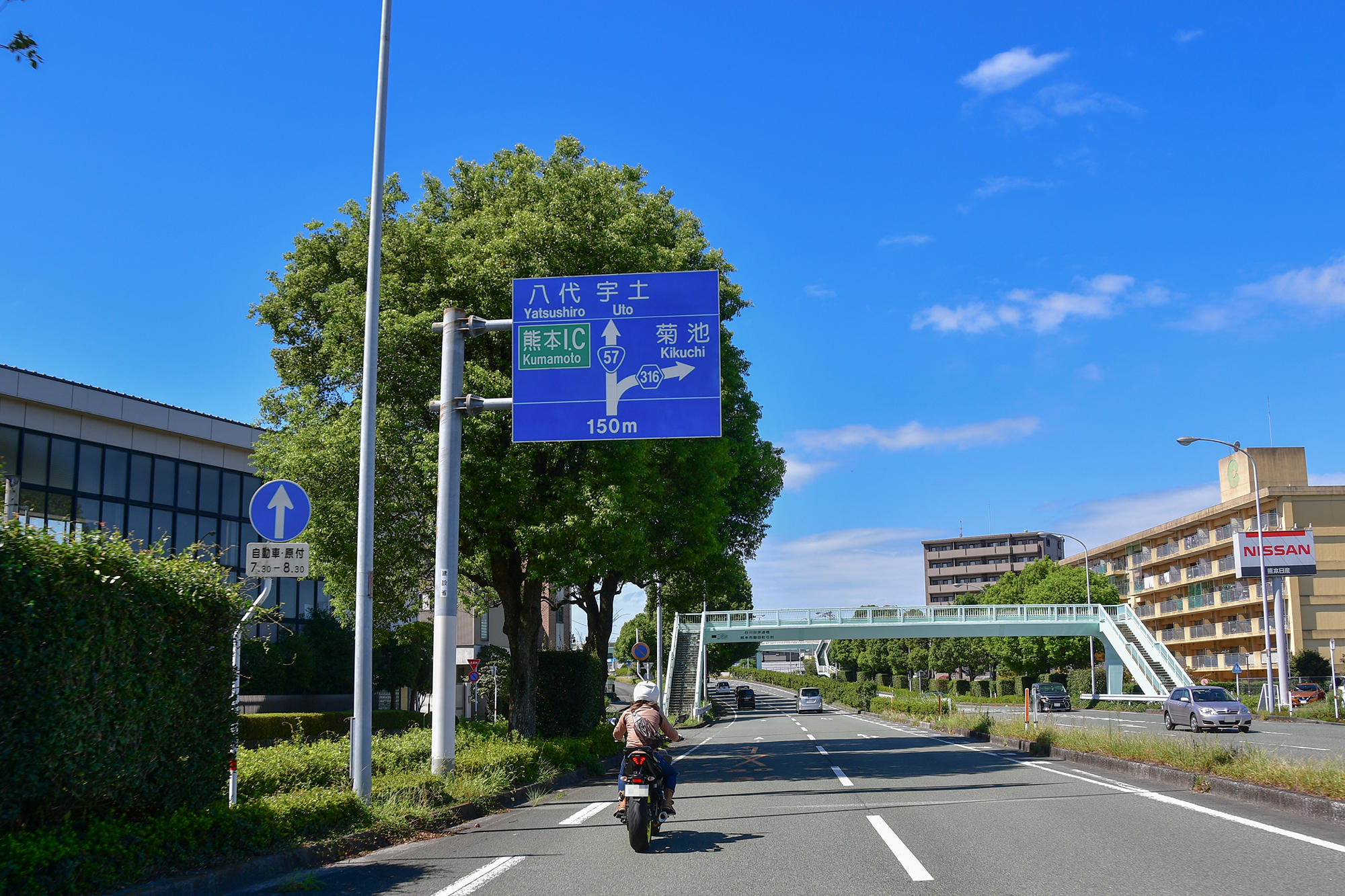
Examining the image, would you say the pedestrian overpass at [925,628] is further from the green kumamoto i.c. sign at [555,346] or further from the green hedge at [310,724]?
the green kumamoto i.c. sign at [555,346]

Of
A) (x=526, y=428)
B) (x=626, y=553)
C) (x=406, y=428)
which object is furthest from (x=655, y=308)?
(x=406, y=428)

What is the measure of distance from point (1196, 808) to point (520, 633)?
41.8 ft

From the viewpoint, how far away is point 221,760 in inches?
326

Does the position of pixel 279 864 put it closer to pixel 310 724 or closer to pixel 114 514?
pixel 310 724

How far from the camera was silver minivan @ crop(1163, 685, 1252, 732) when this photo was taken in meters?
27.3

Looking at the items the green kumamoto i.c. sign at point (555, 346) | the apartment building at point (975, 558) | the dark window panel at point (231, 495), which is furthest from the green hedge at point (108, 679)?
the apartment building at point (975, 558)

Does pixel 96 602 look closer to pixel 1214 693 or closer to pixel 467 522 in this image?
pixel 467 522

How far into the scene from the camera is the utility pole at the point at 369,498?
10617 millimetres

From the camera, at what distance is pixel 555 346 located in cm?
1330

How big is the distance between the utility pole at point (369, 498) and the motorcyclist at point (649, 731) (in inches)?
115

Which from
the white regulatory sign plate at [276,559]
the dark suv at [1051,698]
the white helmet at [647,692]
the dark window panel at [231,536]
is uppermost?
the dark window panel at [231,536]

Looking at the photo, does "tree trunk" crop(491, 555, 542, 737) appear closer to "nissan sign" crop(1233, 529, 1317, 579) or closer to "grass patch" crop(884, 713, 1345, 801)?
"grass patch" crop(884, 713, 1345, 801)

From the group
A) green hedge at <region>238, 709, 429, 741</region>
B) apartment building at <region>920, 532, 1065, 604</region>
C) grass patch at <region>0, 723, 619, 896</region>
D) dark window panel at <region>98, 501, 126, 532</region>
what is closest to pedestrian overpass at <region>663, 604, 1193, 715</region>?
green hedge at <region>238, 709, 429, 741</region>

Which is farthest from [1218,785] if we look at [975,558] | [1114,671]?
[975,558]
